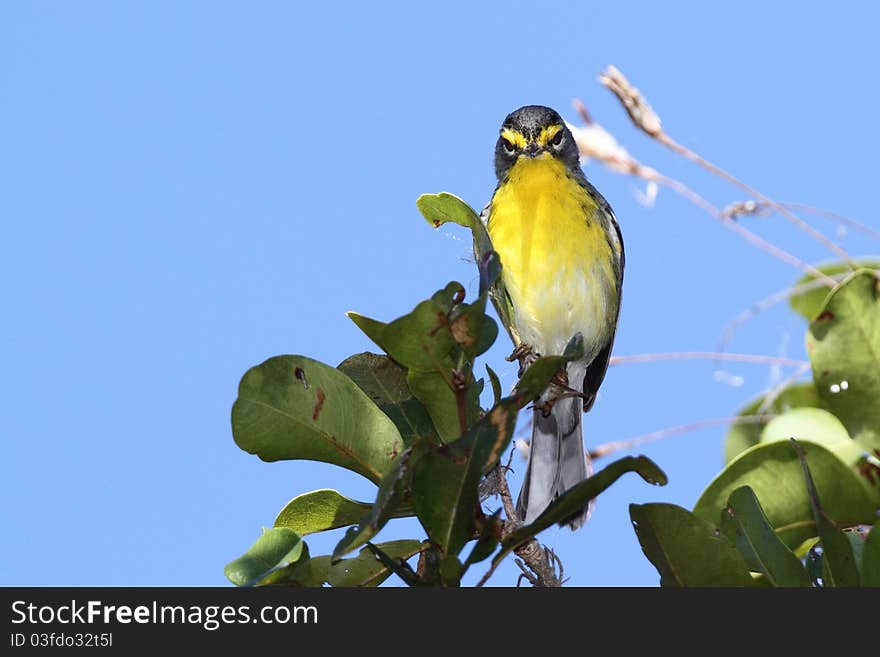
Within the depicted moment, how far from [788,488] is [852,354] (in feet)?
1.93

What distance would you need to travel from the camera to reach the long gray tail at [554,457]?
15.0 feet

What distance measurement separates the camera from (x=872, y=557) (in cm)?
263

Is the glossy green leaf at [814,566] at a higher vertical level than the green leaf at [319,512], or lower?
lower

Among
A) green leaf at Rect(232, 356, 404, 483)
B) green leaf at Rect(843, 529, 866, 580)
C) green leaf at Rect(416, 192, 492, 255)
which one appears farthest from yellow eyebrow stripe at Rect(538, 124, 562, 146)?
green leaf at Rect(232, 356, 404, 483)

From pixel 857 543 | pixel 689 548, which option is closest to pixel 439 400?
pixel 689 548

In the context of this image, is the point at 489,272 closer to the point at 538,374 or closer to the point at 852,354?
the point at 538,374

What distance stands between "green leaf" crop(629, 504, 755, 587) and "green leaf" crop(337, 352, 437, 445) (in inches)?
25.0

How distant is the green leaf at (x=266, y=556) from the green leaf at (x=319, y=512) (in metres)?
0.32

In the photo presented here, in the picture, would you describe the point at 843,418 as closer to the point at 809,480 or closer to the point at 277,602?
the point at 809,480

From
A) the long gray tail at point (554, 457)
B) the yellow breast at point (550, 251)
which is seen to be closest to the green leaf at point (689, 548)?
the long gray tail at point (554, 457)

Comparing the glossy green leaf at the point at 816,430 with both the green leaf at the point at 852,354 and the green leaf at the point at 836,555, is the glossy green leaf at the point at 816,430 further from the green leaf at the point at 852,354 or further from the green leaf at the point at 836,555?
the green leaf at the point at 836,555

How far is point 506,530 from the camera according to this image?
8.61ft

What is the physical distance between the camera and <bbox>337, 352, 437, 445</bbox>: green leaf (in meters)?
3.02

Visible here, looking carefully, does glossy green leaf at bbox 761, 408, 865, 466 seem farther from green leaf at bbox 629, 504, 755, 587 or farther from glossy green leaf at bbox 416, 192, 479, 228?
glossy green leaf at bbox 416, 192, 479, 228
